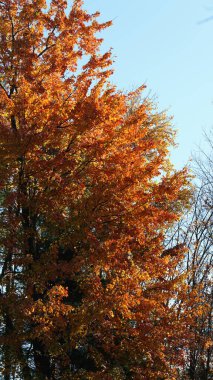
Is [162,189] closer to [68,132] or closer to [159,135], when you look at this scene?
[68,132]

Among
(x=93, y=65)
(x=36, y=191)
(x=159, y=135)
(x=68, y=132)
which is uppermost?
(x=159, y=135)

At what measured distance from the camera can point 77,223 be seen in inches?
463

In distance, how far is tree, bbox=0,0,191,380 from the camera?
11.6 metres

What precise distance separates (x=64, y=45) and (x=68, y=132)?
2.75 m

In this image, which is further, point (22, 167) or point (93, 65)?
point (93, 65)

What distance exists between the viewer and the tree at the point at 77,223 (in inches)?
456

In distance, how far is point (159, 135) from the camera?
23.2 m

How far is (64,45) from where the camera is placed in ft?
44.8

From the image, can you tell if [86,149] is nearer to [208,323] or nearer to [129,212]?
[129,212]

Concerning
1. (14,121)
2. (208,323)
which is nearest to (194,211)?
(208,323)

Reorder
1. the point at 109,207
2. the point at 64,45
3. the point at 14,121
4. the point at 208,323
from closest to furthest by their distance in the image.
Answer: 1. the point at 109,207
2. the point at 14,121
3. the point at 64,45
4. the point at 208,323

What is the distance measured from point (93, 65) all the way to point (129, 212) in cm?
433

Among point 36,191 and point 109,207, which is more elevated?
point 36,191

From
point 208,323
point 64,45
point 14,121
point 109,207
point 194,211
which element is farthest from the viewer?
point 194,211
